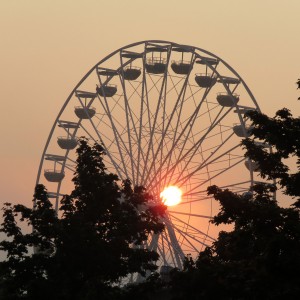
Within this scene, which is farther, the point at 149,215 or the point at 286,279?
the point at 149,215

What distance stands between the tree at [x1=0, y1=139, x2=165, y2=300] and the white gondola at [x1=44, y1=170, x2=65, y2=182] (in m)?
32.5

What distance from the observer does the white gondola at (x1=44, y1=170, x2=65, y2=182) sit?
86.2m

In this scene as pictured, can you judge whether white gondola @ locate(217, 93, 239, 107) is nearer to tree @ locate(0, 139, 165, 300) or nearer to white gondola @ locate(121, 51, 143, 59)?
white gondola @ locate(121, 51, 143, 59)

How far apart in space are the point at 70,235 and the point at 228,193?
11.6 m

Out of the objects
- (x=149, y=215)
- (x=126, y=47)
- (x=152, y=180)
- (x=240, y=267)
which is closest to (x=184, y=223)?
(x=152, y=180)

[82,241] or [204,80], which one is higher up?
[204,80]

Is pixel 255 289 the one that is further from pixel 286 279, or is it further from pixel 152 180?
pixel 152 180

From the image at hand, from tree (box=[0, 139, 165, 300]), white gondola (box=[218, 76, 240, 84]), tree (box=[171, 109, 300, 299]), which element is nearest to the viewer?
tree (box=[171, 109, 300, 299])

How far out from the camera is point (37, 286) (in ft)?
159

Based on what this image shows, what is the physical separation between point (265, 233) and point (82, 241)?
12.6 meters

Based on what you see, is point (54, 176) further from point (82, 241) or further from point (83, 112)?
point (82, 241)

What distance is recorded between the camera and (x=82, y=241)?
162ft

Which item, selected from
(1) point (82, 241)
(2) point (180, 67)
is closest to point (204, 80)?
(2) point (180, 67)

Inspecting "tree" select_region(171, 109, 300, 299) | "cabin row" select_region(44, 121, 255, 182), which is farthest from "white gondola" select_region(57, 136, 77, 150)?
"tree" select_region(171, 109, 300, 299)
